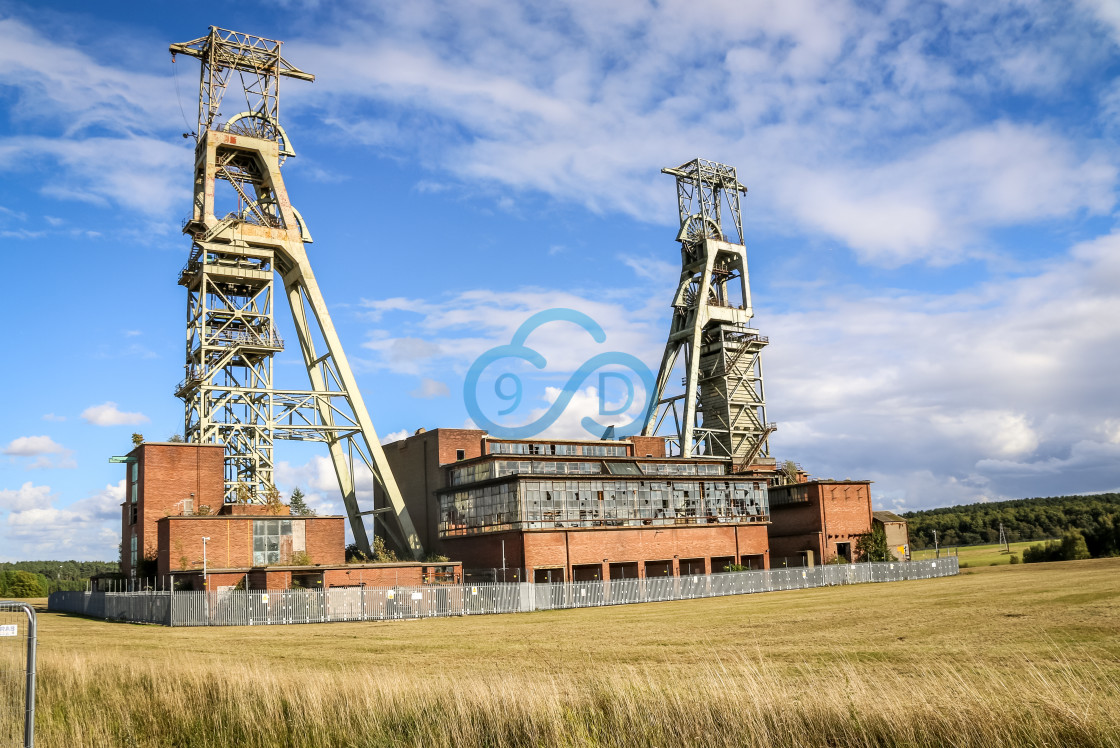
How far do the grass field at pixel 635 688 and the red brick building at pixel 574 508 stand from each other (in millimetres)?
25736

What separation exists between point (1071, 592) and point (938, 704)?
31.0 m

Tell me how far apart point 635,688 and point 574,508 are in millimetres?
44841

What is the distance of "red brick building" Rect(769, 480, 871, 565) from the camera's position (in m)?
67.5

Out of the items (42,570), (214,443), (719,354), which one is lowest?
(42,570)

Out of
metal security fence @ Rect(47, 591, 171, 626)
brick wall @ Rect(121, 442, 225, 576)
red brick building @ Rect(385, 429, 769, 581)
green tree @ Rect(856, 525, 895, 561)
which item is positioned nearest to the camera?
metal security fence @ Rect(47, 591, 171, 626)

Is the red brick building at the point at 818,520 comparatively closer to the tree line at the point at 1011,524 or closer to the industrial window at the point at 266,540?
the industrial window at the point at 266,540

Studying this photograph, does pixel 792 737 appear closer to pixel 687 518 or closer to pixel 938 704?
pixel 938 704

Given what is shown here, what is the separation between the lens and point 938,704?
9391 millimetres

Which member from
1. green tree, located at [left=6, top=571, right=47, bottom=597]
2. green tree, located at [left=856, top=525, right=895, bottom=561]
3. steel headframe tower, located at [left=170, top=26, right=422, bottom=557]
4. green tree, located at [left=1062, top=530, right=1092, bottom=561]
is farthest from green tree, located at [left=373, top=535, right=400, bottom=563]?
green tree, located at [left=6, top=571, right=47, bottom=597]

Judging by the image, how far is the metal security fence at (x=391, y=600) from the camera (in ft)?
125

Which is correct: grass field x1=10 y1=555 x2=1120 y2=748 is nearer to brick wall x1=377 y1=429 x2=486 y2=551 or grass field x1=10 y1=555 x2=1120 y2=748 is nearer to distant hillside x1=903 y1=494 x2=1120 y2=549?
brick wall x1=377 y1=429 x2=486 y2=551

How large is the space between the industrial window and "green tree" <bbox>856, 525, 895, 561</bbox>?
44.0 meters

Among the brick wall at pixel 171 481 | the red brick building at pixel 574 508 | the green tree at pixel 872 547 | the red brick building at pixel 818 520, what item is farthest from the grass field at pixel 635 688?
the green tree at pixel 872 547

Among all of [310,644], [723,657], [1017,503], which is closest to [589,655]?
[723,657]
